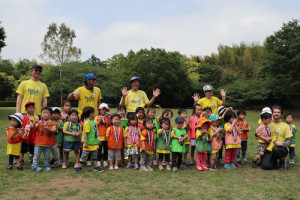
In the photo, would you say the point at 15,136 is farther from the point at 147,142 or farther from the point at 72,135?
the point at 147,142

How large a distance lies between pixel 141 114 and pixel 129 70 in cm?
3083

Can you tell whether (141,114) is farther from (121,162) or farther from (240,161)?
(240,161)

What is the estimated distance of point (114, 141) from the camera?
6062 mm

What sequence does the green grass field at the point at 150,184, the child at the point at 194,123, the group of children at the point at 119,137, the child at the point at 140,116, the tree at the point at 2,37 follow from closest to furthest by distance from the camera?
the green grass field at the point at 150,184 → the group of children at the point at 119,137 → the child at the point at 140,116 → the child at the point at 194,123 → the tree at the point at 2,37

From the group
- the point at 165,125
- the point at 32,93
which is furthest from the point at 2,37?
the point at 165,125

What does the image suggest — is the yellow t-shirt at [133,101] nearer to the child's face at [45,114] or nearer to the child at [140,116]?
the child at [140,116]

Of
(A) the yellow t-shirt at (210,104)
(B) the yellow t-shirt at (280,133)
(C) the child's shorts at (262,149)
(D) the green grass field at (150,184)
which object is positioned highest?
(A) the yellow t-shirt at (210,104)

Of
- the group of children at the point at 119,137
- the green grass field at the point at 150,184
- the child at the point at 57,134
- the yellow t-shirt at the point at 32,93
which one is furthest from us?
the child at the point at 57,134

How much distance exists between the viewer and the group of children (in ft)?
19.2

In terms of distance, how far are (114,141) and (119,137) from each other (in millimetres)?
151

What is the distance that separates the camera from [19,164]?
5926 mm

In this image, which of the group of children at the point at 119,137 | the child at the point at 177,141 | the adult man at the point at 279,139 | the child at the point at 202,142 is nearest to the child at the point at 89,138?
the group of children at the point at 119,137

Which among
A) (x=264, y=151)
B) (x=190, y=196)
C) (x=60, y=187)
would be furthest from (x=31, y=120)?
(x=264, y=151)

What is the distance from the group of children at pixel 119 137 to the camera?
19.2ft
